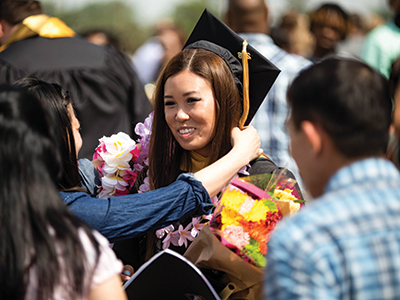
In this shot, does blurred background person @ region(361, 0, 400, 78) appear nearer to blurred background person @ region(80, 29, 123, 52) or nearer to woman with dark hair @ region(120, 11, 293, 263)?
woman with dark hair @ region(120, 11, 293, 263)

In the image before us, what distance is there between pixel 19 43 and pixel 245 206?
3.18 m

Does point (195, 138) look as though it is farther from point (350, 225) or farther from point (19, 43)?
point (19, 43)

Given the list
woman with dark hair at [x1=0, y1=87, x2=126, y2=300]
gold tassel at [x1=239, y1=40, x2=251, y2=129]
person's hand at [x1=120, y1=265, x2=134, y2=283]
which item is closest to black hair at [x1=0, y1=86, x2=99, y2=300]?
woman with dark hair at [x1=0, y1=87, x2=126, y2=300]

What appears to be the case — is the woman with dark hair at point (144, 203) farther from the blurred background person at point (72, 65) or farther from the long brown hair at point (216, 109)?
the blurred background person at point (72, 65)

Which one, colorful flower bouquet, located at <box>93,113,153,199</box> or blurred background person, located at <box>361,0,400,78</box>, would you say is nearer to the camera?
→ colorful flower bouquet, located at <box>93,113,153,199</box>

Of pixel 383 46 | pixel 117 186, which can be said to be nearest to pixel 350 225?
pixel 117 186

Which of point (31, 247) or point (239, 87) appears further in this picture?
point (239, 87)

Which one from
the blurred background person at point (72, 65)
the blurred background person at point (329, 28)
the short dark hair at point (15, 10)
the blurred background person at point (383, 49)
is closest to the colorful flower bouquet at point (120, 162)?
the blurred background person at point (72, 65)

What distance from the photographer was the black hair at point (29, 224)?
1306 mm

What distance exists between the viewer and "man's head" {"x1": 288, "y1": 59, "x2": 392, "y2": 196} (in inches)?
49.8

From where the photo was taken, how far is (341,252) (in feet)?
3.77

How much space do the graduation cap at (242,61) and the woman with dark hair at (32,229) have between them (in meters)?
1.29

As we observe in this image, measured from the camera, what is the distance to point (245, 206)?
186 cm

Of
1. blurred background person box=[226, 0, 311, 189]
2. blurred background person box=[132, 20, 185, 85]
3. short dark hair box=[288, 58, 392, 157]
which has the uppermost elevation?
short dark hair box=[288, 58, 392, 157]
